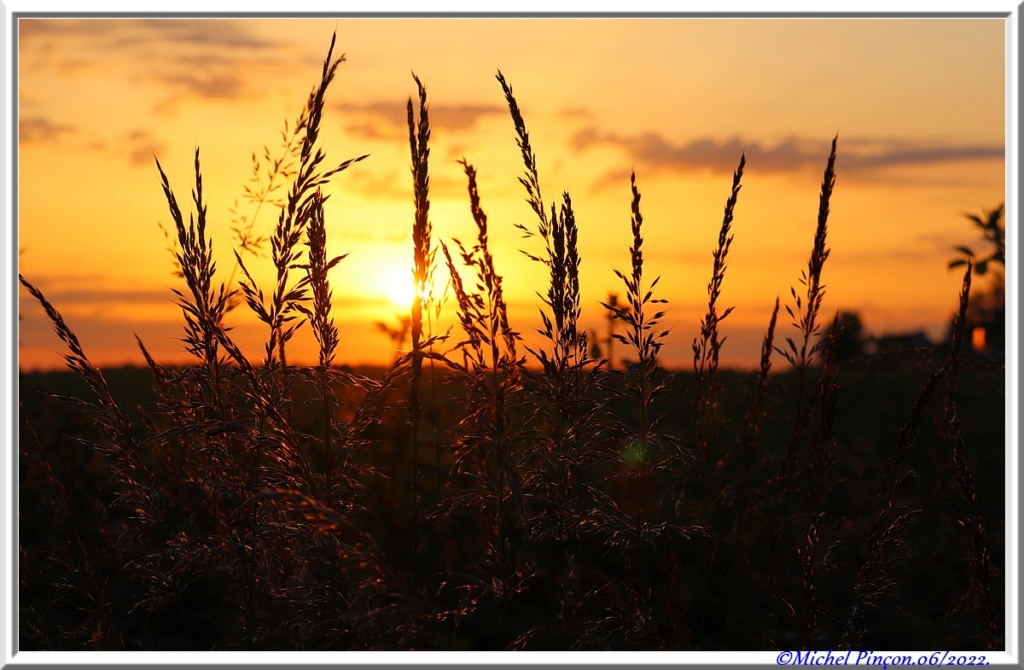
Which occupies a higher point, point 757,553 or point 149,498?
point 149,498

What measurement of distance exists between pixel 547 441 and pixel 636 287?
64cm

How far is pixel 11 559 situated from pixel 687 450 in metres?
2.40

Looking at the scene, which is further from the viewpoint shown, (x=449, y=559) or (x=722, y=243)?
(x=449, y=559)

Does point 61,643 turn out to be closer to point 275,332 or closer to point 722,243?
point 275,332

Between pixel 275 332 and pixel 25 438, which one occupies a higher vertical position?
pixel 275 332

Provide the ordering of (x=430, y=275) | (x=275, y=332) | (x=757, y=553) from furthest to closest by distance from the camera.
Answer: (x=757, y=553), (x=430, y=275), (x=275, y=332)

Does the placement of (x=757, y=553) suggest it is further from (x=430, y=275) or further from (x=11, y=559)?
(x=11, y=559)

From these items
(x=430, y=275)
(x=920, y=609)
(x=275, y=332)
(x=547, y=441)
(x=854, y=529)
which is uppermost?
(x=430, y=275)

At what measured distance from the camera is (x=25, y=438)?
3.25m

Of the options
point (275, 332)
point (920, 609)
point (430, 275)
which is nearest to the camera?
point (275, 332)

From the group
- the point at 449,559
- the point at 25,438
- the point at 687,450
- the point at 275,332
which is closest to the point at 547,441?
the point at 687,450

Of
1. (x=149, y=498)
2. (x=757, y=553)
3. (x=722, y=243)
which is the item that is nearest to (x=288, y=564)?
(x=149, y=498)

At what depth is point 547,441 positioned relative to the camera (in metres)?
2.95

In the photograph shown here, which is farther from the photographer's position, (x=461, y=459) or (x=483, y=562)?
(x=483, y=562)
